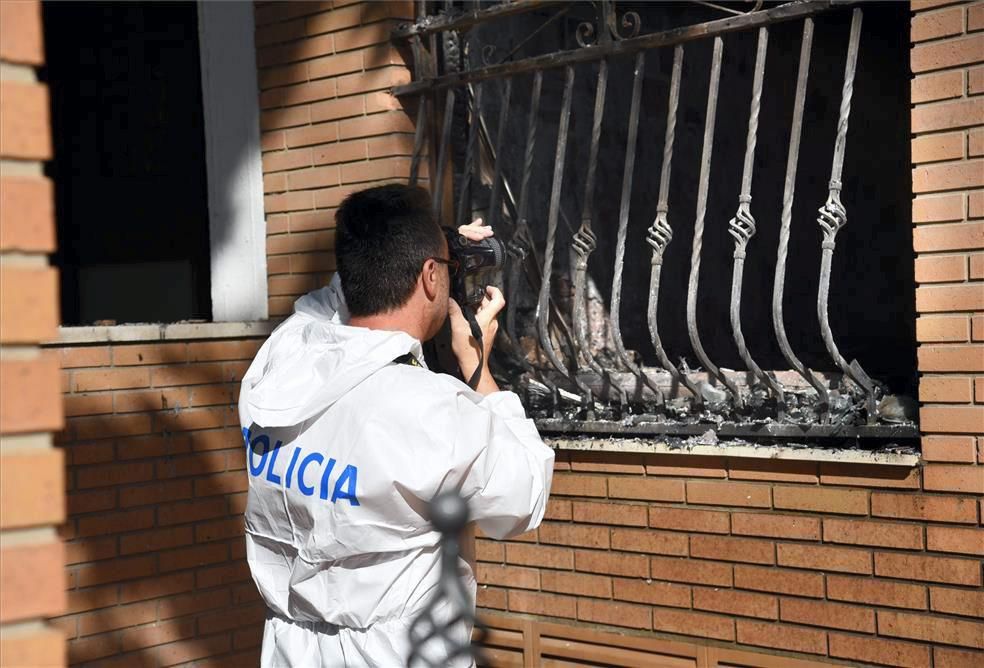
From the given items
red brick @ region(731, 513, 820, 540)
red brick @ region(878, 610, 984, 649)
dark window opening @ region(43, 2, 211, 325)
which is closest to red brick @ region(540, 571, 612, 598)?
red brick @ region(731, 513, 820, 540)

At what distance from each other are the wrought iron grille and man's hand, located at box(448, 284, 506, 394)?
104 centimetres

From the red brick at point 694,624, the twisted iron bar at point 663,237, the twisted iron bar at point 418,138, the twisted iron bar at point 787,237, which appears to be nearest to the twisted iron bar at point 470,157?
the twisted iron bar at point 418,138

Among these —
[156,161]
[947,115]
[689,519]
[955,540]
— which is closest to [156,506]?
[156,161]

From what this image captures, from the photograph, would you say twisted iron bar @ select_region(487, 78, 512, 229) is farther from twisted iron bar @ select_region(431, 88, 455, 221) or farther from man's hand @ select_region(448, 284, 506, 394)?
man's hand @ select_region(448, 284, 506, 394)

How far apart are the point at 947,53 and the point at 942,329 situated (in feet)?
2.35

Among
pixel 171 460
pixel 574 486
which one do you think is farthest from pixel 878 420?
pixel 171 460

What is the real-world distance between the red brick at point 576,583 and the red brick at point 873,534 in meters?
0.79

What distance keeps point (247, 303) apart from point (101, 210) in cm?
108

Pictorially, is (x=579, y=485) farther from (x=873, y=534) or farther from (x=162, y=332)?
(x=162, y=332)

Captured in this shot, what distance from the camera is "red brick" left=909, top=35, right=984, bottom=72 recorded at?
3.13 m

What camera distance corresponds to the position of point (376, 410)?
7.95ft

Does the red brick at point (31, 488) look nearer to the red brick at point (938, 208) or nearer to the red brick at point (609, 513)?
the red brick at point (938, 208)

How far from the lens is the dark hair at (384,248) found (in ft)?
8.59

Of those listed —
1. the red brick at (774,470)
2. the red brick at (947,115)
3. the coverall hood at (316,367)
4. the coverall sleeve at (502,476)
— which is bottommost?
the red brick at (774,470)
